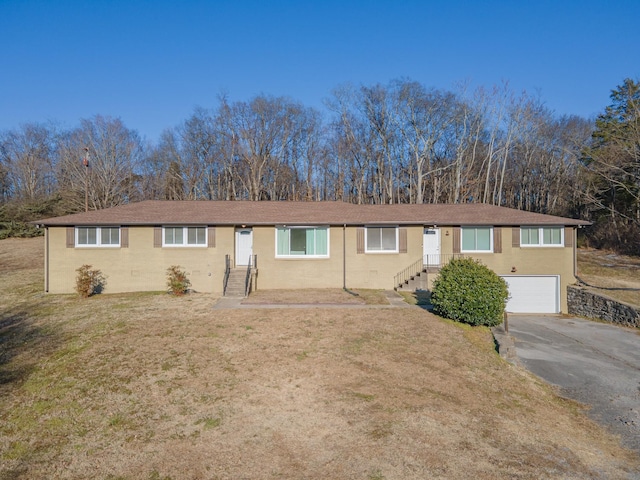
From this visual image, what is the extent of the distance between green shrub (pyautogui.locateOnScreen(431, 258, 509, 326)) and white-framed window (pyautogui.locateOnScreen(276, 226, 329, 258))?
19.5 feet

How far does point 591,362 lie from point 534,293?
7382mm

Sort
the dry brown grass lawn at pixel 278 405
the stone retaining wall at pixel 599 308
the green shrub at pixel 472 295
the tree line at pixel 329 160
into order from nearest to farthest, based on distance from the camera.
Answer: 1. the dry brown grass lawn at pixel 278 405
2. the green shrub at pixel 472 295
3. the stone retaining wall at pixel 599 308
4. the tree line at pixel 329 160

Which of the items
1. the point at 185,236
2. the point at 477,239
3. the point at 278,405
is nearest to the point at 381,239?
the point at 477,239

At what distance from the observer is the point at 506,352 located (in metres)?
9.82

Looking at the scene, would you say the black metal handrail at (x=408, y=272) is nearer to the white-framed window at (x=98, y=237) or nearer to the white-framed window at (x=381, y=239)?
the white-framed window at (x=381, y=239)

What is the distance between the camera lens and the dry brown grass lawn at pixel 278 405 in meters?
4.72

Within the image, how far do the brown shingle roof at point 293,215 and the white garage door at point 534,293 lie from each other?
2.61m

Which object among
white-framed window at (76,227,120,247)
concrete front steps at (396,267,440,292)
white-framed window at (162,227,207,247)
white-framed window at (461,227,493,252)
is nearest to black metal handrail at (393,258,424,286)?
concrete front steps at (396,267,440,292)

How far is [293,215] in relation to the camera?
55.5 feet

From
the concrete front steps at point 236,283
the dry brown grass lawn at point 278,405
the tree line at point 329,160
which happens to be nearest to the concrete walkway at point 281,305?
the concrete front steps at point 236,283

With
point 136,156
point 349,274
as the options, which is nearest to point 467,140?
point 349,274

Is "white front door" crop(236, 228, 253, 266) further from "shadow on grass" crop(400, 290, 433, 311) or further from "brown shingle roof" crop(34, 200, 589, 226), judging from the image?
"shadow on grass" crop(400, 290, 433, 311)

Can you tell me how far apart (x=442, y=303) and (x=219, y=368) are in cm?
727

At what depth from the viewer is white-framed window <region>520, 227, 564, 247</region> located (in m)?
17.1
